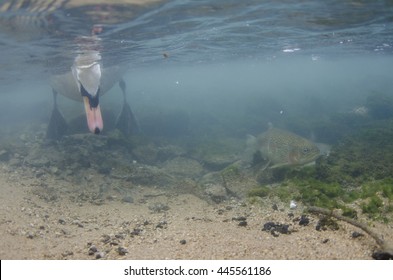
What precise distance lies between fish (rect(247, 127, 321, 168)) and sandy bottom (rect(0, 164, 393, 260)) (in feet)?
4.89

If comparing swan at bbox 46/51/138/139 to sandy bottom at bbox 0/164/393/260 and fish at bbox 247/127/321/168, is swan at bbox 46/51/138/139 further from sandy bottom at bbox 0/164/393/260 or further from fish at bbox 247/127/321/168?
fish at bbox 247/127/321/168

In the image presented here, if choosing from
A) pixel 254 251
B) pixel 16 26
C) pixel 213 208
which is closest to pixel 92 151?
pixel 16 26

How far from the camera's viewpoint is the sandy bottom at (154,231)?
432 centimetres

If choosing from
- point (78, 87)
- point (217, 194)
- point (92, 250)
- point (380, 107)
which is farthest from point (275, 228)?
point (380, 107)

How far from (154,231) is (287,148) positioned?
13.0 ft

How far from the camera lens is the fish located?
752 cm

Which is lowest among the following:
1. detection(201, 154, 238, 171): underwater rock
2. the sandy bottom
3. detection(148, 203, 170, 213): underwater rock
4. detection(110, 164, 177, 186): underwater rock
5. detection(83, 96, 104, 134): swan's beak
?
detection(201, 154, 238, 171): underwater rock

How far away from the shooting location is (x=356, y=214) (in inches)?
213

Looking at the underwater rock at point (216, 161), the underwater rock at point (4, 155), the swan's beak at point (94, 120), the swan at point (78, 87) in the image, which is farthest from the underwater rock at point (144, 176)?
the underwater rock at point (4, 155)

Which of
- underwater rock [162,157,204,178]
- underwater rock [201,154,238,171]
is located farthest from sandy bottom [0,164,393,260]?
underwater rock [201,154,238,171]

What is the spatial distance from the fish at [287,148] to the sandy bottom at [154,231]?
1492mm

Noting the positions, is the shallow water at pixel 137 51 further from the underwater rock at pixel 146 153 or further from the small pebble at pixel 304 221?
the small pebble at pixel 304 221

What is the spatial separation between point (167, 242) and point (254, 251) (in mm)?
1403

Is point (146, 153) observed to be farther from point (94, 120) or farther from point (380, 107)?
point (380, 107)
